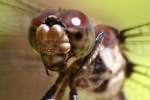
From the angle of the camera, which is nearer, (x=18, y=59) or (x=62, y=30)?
(x=62, y=30)

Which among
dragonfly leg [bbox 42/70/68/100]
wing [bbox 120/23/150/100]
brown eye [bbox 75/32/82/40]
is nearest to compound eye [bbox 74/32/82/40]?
brown eye [bbox 75/32/82/40]

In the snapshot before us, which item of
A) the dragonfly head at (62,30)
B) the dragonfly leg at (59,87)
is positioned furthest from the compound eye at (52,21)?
the dragonfly leg at (59,87)

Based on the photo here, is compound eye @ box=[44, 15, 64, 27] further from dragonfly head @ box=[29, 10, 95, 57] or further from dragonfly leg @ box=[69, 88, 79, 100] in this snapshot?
dragonfly leg @ box=[69, 88, 79, 100]

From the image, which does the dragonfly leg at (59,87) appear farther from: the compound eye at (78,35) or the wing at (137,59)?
the wing at (137,59)

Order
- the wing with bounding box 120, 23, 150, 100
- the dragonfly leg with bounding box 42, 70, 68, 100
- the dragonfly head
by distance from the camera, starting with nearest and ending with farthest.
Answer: the dragonfly head
the dragonfly leg with bounding box 42, 70, 68, 100
the wing with bounding box 120, 23, 150, 100

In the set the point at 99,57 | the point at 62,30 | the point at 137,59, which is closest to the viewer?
the point at 62,30

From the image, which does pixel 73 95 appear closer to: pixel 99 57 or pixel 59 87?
pixel 59 87

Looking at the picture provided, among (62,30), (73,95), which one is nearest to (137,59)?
(73,95)
